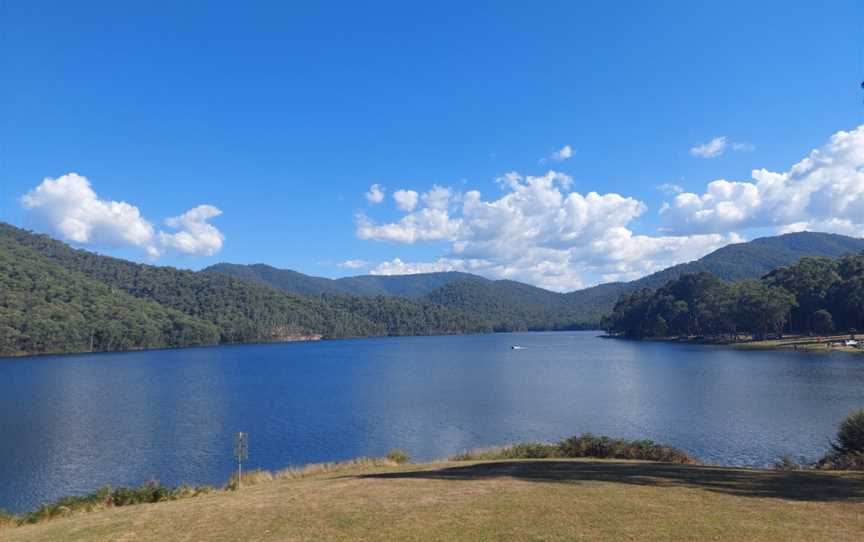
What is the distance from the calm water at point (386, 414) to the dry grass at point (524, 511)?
1722cm

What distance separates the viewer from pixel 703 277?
178875mm

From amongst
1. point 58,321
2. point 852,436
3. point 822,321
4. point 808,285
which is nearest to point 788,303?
point 822,321

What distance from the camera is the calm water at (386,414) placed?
3625 centimetres

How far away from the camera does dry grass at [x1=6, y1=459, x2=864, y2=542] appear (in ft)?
37.8

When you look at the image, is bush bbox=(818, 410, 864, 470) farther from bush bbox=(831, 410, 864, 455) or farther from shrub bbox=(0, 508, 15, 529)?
shrub bbox=(0, 508, 15, 529)

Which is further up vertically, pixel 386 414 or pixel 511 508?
pixel 511 508

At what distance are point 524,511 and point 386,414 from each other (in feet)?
135

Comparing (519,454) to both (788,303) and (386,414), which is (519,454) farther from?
(788,303)

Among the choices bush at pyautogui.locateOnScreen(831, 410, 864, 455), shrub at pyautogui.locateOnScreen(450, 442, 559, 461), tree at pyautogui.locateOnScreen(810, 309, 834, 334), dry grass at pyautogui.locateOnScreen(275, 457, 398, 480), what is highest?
tree at pyautogui.locateOnScreen(810, 309, 834, 334)

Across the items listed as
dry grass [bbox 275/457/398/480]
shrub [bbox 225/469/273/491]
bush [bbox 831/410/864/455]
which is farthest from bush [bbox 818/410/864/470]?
shrub [bbox 225/469/273/491]

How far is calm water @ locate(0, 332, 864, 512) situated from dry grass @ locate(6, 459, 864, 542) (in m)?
17.2

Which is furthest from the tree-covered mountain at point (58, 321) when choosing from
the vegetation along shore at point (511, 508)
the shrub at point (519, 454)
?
the vegetation along shore at point (511, 508)

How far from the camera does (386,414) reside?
53031 mm

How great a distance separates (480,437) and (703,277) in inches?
6331
